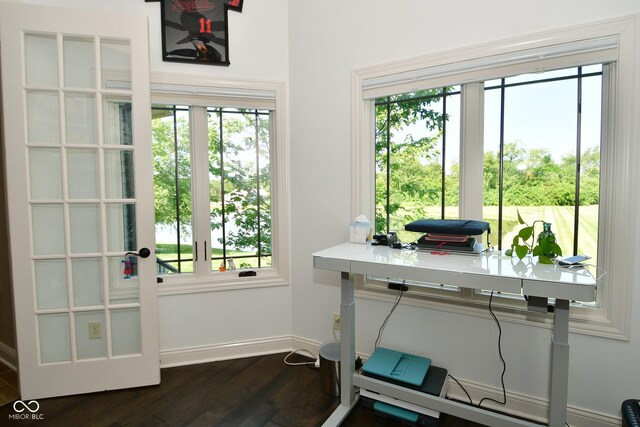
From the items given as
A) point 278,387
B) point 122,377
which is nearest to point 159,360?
point 122,377

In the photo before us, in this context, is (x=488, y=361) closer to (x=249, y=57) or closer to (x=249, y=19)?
(x=249, y=57)

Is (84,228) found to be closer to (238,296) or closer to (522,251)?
(238,296)

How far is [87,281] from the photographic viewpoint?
84.3 inches

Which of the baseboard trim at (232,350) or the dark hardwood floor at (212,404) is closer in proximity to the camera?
the dark hardwood floor at (212,404)

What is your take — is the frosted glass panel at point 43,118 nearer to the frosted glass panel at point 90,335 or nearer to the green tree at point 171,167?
the green tree at point 171,167

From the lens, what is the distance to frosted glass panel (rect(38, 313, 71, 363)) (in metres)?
2.08

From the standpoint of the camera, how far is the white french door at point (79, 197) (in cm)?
199

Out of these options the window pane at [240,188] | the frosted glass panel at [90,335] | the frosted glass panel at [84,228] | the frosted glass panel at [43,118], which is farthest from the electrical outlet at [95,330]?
the frosted glass panel at [43,118]

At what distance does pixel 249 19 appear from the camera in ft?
8.09

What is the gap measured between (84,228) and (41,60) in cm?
103

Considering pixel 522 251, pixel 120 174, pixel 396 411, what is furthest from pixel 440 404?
pixel 120 174

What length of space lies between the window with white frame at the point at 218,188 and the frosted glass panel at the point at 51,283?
578 millimetres

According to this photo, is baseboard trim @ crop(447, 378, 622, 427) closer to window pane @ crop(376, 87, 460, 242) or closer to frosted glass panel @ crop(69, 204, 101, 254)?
window pane @ crop(376, 87, 460, 242)

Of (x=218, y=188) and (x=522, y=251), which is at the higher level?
(x=218, y=188)
